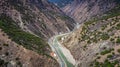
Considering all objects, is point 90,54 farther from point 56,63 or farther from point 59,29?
point 59,29

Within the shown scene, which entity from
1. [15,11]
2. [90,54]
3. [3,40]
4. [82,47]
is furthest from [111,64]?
[15,11]

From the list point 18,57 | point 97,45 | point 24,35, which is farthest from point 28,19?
point 97,45

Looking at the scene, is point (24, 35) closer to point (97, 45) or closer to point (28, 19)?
point (97, 45)

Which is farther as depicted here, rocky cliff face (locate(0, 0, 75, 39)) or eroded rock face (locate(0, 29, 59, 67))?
rocky cliff face (locate(0, 0, 75, 39))

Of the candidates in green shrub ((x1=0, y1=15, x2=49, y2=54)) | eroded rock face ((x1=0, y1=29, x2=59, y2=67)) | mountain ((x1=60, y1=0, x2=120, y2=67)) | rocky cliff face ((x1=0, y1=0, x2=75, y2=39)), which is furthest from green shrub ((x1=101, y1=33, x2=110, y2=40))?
rocky cliff face ((x1=0, y1=0, x2=75, y2=39))

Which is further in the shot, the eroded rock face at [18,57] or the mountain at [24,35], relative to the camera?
the mountain at [24,35]

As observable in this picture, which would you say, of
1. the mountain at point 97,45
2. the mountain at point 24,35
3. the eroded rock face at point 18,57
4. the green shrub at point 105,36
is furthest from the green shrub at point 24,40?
the green shrub at point 105,36

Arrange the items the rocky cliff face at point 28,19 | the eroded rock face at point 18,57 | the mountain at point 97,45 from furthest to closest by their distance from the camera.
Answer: the rocky cliff face at point 28,19, the eroded rock face at point 18,57, the mountain at point 97,45

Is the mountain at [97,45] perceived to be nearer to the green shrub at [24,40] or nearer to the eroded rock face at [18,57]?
the eroded rock face at [18,57]

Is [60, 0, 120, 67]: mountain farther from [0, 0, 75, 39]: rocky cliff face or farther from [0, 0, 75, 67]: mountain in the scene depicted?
[0, 0, 75, 39]: rocky cliff face

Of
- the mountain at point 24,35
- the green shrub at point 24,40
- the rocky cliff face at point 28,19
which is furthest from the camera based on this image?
the rocky cliff face at point 28,19
